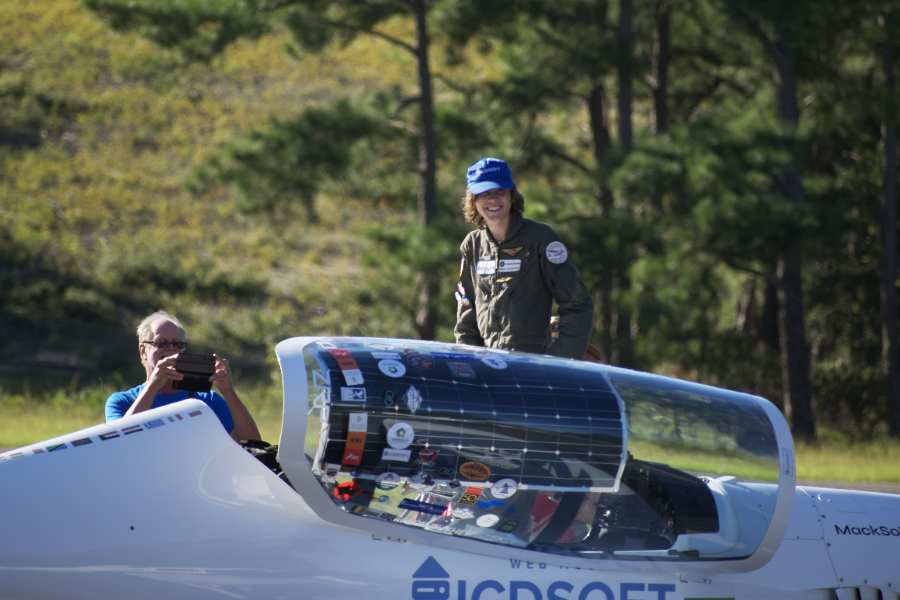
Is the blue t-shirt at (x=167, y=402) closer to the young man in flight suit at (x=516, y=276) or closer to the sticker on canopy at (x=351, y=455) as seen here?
the sticker on canopy at (x=351, y=455)

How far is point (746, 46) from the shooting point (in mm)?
14484

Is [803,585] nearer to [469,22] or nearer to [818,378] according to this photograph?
[469,22]

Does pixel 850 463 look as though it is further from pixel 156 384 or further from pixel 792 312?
pixel 156 384

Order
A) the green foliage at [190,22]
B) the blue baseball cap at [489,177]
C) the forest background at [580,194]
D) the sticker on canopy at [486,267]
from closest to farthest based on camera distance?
1. the blue baseball cap at [489,177]
2. the sticker on canopy at [486,267]
3. the forest background at [580,194]
4. the green foliage at [190,22]

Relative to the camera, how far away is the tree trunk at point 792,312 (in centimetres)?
1312

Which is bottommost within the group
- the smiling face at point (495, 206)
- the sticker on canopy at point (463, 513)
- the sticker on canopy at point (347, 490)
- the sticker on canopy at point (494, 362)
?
the sticker on canopy at point (463, 513)

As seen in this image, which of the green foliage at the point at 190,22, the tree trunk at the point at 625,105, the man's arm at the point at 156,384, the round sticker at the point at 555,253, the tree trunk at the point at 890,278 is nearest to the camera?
the man's arm at the point at 156,384

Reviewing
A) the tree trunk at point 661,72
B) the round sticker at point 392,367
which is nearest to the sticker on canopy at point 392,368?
the round sticker at point 392,367

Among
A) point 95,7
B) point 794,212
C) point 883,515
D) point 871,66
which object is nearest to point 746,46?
point 871,66

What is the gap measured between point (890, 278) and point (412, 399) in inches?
552

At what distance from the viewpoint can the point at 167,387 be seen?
3.24m

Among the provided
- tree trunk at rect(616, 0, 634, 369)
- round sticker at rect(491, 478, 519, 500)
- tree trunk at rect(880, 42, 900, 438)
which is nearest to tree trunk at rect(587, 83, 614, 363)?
tree trunk at rect(616, 0, 634, 369)

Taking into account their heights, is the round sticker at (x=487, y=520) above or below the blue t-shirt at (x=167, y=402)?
below

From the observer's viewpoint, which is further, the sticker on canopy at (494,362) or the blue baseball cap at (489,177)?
the blue baseball cap at (489,177)
